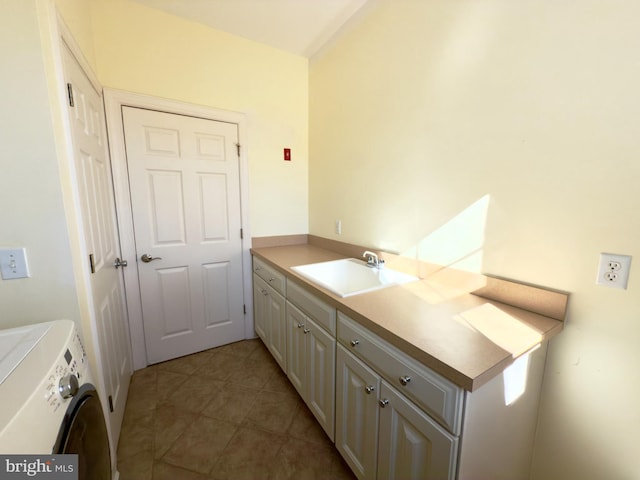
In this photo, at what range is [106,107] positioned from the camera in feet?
5.64

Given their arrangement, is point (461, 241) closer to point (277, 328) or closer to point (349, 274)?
point (349, 274)

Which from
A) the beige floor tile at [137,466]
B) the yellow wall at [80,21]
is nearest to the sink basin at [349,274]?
the beige floor tile at [137,466]

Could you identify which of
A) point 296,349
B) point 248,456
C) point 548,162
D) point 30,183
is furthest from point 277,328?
point 548,162

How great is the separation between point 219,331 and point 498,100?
8.13 feet

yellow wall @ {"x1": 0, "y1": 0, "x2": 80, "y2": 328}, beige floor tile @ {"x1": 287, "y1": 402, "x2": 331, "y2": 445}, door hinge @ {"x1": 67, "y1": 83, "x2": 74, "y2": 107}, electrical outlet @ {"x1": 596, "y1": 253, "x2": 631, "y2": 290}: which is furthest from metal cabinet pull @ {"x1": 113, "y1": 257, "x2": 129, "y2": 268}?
electrical outlet @ {"x1": 596, "y1": 253, "x2": 631, "y2": 290}

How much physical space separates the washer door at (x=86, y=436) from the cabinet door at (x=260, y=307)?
4.15 feet

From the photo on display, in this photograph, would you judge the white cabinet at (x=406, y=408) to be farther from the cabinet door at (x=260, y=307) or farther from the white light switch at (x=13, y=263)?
the white light switch at (x=13, y=263)

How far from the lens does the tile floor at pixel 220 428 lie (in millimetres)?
1308

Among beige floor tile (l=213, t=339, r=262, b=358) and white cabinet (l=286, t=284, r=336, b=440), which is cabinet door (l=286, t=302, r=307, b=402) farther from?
beige floor tile (l=213, t=339, r=262, b=358)

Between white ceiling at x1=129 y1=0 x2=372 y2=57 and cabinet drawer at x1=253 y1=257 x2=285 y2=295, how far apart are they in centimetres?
177

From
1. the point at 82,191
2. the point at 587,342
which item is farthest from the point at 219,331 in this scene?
the point at 587,342

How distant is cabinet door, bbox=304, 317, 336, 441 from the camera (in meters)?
1.29

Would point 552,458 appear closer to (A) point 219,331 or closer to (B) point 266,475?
(B) point 266,475

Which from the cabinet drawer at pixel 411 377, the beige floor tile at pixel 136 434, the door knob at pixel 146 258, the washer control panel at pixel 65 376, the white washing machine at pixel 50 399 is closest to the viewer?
the white washing machine at pixel 50 399
